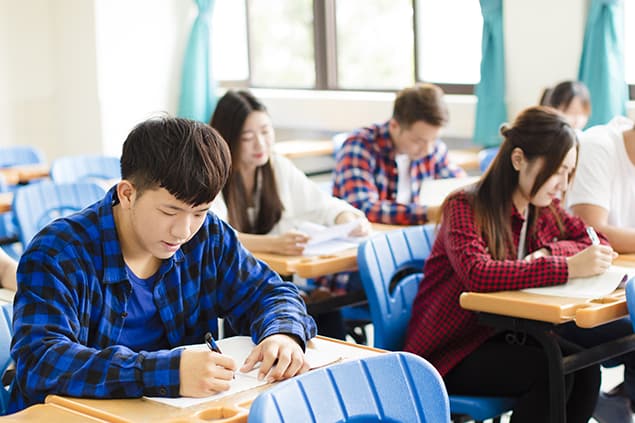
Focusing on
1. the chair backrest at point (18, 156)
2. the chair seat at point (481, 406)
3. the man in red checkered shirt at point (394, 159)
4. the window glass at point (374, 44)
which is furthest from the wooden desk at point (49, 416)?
the window glass at point (374, 44)

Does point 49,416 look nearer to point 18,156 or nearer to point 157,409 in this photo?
point 157,409

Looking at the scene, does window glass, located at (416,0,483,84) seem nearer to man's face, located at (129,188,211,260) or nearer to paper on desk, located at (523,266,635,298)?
paper on desk, located at (523,266,635,298)

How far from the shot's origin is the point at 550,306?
2.21m

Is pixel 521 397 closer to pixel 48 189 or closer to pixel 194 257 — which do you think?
pixel 194 257

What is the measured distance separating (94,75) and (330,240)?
407cm

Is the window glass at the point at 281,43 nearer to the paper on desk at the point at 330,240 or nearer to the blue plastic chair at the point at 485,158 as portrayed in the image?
the blue plastic chair at the point at 485,158

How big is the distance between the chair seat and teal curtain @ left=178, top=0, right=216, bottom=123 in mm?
4790

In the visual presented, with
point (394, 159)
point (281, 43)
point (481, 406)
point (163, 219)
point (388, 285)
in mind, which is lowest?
point (481, 406)

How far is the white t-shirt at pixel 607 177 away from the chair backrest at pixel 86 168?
2344 mm

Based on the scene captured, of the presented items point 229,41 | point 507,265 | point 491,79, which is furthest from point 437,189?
point 229,41

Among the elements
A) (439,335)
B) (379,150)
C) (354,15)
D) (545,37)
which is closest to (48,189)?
(379,150)

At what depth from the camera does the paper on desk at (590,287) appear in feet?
7.61

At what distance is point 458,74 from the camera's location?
5742 millimetres

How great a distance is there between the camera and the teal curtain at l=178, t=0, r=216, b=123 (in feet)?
22.5
